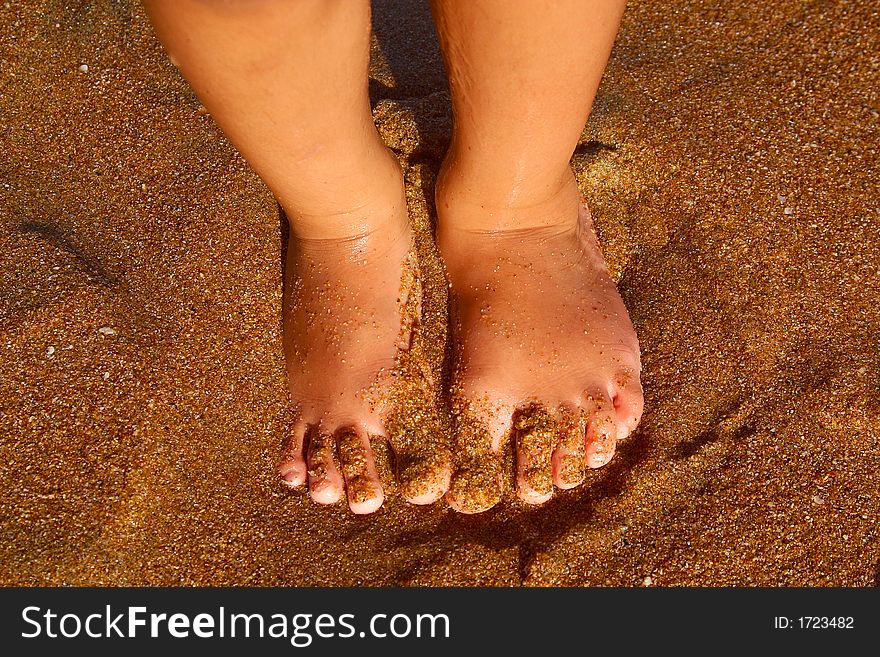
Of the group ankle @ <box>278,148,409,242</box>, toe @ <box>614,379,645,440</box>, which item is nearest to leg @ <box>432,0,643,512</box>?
toe @ <box>614,379,645,440</box>

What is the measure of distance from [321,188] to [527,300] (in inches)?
17.2

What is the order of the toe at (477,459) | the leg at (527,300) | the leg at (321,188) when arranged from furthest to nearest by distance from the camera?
the toe at (477,459) < the leg at (527,300) < the leg at (321,188)

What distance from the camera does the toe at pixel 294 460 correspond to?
1301 mm

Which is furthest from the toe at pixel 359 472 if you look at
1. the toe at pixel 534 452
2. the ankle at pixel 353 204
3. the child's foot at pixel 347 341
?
the ankle at pixel 353 204

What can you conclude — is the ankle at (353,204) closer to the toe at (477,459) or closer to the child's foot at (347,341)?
the child's foot at (347,341)

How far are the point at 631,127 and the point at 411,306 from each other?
2.19 ft

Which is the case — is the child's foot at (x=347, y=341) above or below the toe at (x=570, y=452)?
above

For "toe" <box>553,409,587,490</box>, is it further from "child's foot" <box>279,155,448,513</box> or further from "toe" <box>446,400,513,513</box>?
"child's foot" <box>279,155,448,513</box>

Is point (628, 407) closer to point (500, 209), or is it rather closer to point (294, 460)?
point (500, 209)

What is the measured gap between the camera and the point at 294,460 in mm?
1311

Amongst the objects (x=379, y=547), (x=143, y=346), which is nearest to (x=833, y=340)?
(x=379, y=547)

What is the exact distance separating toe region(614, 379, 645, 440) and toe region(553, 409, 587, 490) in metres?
0.07

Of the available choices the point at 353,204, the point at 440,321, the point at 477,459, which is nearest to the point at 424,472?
the point at 477,459

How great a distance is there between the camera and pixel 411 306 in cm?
140
